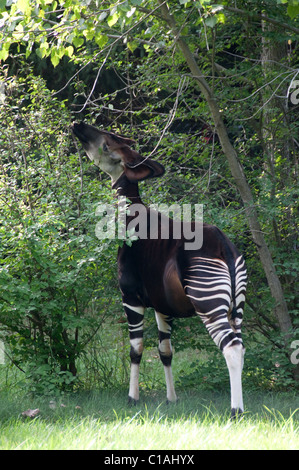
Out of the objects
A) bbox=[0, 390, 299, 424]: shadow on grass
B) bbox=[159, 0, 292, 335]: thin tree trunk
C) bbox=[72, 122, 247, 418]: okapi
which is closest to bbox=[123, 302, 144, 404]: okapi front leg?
bbox=[72, 122, 247, 418]: okapi

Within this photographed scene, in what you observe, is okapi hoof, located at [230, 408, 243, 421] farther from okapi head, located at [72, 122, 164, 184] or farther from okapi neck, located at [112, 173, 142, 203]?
okapi head, located at [72, 122, 164, 184]

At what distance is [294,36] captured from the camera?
5.96m

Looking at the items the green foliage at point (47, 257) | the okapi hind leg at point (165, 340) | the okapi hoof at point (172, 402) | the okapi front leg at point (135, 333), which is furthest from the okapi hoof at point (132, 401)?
the green foliage at point (47, 257)

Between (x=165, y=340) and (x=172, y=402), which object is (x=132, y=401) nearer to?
(x=172, y=402)

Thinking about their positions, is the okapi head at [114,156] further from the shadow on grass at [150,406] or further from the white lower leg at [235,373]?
the shadow on grass at [150,406]

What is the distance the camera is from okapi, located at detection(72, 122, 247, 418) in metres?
4.45

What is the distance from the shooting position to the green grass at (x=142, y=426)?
134 inches

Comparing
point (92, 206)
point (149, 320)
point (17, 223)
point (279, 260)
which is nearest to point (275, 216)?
point (279, 260)

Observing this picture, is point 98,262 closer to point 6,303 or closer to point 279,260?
point 6,303

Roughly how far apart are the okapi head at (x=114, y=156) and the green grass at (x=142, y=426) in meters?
1.99

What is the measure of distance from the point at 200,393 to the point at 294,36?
367cm

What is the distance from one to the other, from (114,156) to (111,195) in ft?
1.15

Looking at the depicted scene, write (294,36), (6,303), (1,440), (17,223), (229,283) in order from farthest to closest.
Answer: (294,36)
(17,223)
(6,303)
(229,283)
(1,440)

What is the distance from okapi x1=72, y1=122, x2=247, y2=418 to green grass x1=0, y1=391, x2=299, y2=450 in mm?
307
